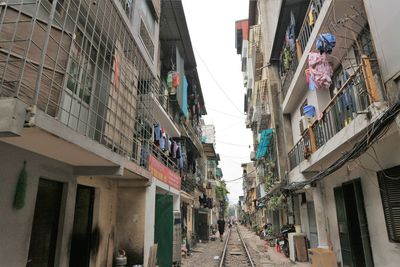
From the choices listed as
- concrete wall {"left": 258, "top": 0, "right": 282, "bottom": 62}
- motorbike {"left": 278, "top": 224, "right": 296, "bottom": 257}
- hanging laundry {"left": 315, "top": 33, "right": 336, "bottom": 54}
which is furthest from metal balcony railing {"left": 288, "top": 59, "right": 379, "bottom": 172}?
concrete wall {"left": 258, "top": 0, "right": 282, "bottom": 62}

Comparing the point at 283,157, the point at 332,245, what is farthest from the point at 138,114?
the point at 283,157

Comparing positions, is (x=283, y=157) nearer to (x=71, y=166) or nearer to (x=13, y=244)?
(x=71, y=166)

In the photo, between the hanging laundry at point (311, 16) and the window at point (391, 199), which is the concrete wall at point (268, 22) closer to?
the hanging laundry at point (311, 16)

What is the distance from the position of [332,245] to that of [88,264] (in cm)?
827

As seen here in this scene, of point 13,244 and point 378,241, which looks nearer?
point 13,244

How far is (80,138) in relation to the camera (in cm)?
445

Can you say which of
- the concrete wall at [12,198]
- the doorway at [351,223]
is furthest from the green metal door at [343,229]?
the concrete wall at [12,198]

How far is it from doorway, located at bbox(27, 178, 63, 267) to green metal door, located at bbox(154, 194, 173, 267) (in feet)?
17.2

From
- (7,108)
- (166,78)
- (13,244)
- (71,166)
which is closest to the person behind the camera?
(7,108)

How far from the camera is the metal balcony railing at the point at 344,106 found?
5960 mm

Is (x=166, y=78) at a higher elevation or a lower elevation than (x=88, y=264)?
higher

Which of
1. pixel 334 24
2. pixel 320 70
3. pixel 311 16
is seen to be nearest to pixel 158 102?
pixel 320 70

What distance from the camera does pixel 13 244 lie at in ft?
14.5

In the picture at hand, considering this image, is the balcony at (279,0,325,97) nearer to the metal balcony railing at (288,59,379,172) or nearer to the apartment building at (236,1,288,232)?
the apartment building at (236,1,288,232)
